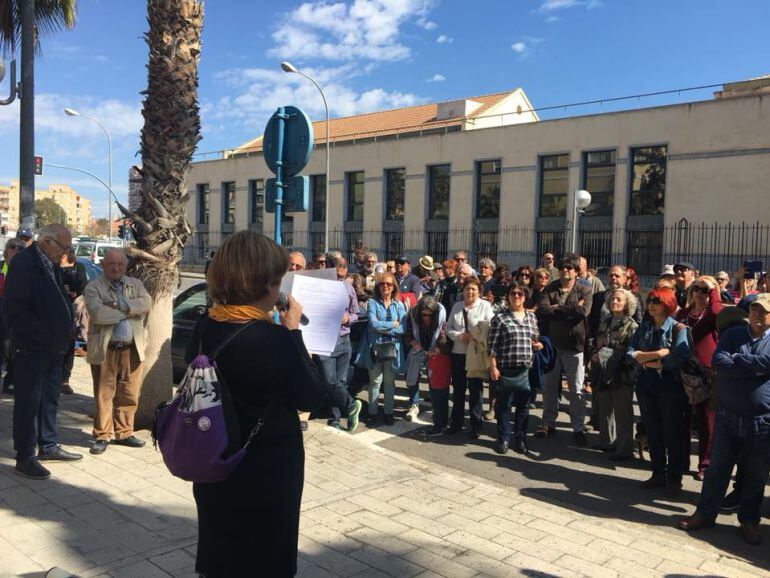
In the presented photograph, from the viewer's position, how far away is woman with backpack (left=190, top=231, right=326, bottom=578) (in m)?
2.37

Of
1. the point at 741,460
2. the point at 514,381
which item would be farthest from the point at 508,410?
the point at 741,460

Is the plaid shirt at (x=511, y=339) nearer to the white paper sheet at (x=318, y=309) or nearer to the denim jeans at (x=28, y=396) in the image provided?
the white paper sheet at (x=318, y=309)

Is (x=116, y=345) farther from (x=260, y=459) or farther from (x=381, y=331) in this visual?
(x=260, y=459)

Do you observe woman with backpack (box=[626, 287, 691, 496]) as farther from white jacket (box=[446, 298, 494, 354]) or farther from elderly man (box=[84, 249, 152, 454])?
elderly man (box=[84, 249, 152, 454])

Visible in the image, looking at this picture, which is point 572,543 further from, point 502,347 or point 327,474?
A: point 502,347

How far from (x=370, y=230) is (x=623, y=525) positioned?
28.3m

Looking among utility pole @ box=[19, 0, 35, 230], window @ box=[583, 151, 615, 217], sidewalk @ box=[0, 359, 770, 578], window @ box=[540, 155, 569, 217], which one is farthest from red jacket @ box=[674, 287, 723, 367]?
window @ box=[540, 155, 569, 217]

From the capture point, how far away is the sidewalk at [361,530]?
3.82 metres

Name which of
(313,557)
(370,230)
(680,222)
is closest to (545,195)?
(680,222)

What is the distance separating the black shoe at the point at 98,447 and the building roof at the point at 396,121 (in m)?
29.5

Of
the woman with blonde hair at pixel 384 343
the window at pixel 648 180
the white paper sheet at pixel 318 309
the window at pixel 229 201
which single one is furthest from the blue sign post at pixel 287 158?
the window at pixel 229 201

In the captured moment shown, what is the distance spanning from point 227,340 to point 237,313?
11 centimetres

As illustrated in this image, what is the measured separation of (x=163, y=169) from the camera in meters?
6.54

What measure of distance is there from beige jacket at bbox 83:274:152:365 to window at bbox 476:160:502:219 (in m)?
24.0
